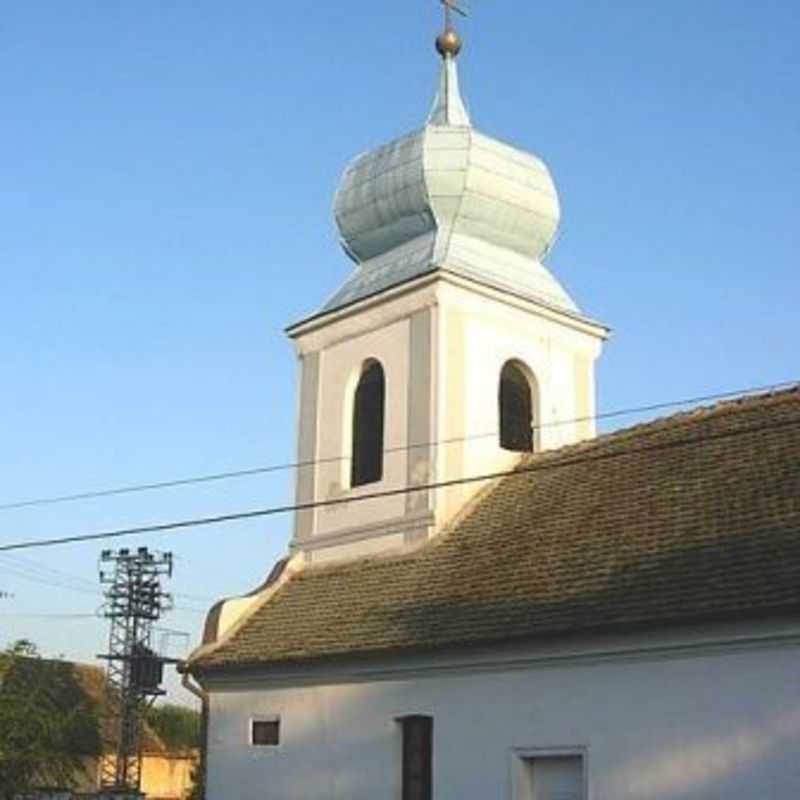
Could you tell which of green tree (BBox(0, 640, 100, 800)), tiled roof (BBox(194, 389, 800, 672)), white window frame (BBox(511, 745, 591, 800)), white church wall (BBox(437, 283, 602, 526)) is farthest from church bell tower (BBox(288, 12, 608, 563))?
green tree (BBox(0, 640, 100, 800))

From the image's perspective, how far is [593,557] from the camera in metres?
16.9

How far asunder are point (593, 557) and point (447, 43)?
40.0 feet

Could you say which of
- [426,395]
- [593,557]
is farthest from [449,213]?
[593,557]

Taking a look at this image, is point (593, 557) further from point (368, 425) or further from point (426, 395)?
point (368, 425)

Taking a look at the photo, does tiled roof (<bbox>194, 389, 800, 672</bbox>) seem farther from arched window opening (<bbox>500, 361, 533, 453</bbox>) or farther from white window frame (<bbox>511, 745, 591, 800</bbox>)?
arched window opening (<bbox>500, 361, 533, 453</bbox>)

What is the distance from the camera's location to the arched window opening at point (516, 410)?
75.0 feet

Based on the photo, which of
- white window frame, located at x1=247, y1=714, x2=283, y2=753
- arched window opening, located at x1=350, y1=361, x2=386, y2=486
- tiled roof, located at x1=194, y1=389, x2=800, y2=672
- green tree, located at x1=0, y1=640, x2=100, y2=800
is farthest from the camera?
green tree, located at x1=0, y1=640, x2=100, y2=800

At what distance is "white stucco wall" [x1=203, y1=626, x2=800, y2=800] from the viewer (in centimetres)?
1402

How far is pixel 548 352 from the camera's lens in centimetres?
2317

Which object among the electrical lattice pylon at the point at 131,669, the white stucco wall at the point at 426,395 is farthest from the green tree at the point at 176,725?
the white stucco wall at the point at 426,395

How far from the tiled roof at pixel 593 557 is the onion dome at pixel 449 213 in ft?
12.4

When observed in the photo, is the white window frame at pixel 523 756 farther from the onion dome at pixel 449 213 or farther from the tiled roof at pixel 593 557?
the onion dome at pixel 449 213

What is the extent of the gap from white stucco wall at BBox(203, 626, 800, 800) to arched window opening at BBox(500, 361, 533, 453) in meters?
5.81

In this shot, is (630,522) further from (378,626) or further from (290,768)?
(290,768)
